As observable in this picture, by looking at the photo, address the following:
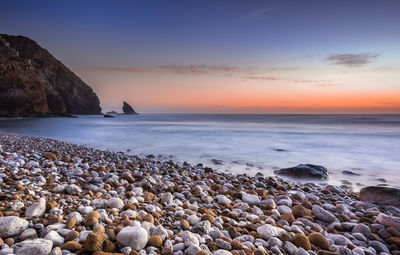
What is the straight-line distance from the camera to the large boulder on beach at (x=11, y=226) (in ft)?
5.56

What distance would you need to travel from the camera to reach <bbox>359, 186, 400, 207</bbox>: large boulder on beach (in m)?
3.88

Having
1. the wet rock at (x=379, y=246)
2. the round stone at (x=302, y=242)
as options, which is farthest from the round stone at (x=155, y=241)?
the wet rock at (x=379, y=246)

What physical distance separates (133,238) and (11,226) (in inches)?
35.1

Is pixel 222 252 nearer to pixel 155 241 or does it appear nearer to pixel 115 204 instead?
pixel 155 241

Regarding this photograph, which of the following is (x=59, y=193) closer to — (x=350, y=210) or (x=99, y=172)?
(x=99, y=172)

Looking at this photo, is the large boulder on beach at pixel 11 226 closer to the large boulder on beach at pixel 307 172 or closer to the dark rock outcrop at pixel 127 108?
the large boulder on beach at pixel 307 172

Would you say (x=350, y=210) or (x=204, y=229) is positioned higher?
(x=204, y=229)

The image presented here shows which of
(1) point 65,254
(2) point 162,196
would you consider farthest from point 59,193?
(1) point 65,254

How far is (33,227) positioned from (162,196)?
58.7 inches

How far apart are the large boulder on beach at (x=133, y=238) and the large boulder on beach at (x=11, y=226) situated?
28.9 inches

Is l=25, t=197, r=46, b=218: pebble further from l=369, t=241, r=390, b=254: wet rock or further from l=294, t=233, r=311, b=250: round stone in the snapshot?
l=369, t=241, r=390, b=254: wet rock

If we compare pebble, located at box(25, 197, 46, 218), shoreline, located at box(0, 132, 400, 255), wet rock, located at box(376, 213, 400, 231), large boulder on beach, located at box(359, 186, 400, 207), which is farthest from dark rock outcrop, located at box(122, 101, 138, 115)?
wet rock, located at box(376, 213, 400, 231)

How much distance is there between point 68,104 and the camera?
74688 mm

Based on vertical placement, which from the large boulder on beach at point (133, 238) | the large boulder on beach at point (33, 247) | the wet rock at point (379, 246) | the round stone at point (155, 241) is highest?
the large boulder on beach at point (33, 247)
